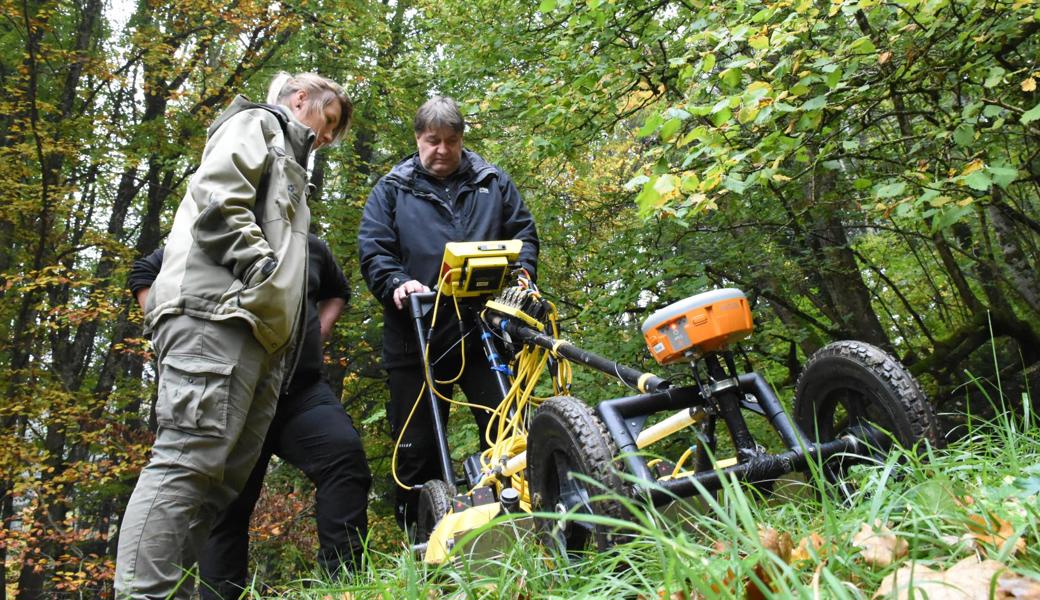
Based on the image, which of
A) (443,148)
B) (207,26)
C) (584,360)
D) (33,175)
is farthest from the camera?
(207,26)

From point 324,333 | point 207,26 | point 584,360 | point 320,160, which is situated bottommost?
point 584,360

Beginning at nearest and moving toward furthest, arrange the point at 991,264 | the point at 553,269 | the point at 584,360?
the point at 584,360
the point at 991,264
the point at 553,269

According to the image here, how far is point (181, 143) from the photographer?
9297 millimetres

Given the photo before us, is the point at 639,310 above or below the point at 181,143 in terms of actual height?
below

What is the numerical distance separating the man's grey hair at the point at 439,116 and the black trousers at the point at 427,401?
0.92 metres

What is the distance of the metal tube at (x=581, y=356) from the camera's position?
2070 mm

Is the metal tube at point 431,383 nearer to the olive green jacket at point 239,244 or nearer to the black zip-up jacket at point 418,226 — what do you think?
the black zip-up jacket at point 418,226

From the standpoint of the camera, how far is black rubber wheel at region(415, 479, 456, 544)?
2906mm

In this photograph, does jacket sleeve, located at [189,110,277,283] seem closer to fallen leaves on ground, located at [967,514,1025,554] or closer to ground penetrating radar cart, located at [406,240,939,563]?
ground penetrating radar cart, located at [406,240,939,563]

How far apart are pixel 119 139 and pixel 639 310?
7239mm

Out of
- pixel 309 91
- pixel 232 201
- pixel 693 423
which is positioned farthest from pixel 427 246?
pixel 693 423

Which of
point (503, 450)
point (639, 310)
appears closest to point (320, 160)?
point (639, 310)

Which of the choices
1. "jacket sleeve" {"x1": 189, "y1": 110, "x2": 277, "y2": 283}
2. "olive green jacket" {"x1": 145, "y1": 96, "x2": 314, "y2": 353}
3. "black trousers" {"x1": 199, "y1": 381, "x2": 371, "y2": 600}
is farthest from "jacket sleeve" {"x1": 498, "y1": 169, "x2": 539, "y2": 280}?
"jacket sleeve" {"x1": 189, "y1": 110, "x2": 277, "y2": 283}

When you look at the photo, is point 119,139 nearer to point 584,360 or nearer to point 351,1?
point 351,1
